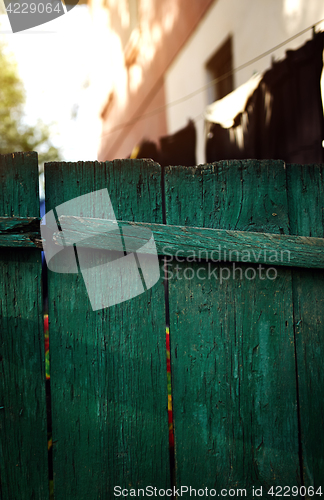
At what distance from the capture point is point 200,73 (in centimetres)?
358

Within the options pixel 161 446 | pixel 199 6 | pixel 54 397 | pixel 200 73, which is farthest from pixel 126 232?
pixel 199 6

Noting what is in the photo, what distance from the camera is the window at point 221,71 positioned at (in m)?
3.10

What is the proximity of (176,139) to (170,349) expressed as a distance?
3.33 meters

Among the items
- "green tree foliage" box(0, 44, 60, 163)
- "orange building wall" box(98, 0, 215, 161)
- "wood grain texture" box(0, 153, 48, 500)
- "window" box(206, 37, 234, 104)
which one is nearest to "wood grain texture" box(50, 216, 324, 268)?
"wood grain texture" box(0, 153, 48, 500)

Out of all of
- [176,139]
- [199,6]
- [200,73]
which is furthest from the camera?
[176,139]

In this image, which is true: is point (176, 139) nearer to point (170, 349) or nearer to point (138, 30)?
point (138, 30)

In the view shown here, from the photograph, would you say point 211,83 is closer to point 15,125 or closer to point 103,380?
point 103,380

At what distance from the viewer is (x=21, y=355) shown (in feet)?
3.90

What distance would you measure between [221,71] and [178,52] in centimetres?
96

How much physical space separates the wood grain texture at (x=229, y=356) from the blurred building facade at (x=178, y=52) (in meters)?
1.75

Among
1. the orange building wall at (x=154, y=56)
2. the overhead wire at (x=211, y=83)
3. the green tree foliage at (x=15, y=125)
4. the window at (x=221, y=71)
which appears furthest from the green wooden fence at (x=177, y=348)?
the green tree foliage at (x=15, y=125)

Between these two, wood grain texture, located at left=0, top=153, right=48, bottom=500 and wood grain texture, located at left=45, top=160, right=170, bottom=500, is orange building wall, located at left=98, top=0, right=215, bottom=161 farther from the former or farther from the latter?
wood grain texture, located at left=45, top=160, right=170, bottom=500

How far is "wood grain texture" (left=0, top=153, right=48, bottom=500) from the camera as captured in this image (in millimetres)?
1170

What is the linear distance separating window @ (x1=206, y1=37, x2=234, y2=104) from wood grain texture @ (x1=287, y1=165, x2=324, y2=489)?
7.04 feet
